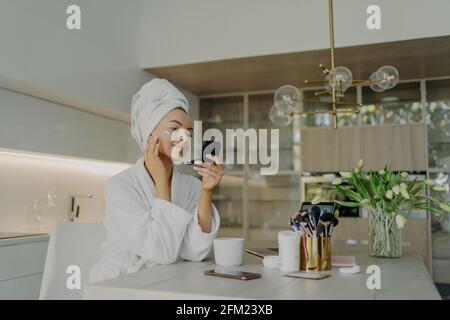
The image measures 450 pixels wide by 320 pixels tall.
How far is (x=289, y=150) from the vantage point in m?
4.46

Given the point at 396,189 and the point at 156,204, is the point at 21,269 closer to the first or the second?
the point at 156,204

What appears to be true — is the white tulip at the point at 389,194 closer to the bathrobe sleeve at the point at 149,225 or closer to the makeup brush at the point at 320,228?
the makeup brush at the point at 320,228

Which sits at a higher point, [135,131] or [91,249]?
[135,131]

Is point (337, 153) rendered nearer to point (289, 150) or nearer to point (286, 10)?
point (289, 150)

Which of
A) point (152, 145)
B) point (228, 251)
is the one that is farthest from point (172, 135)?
point (228, 251)

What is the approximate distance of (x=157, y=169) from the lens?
1.41 meters

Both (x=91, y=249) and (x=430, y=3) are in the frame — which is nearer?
(x=91, y=249)

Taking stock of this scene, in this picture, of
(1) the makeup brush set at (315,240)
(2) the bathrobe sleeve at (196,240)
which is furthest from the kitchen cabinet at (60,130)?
(1) the makeup brush set at (315,240)

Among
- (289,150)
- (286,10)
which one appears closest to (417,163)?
(289,150)

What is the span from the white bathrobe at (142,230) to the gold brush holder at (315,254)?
1.00 ft

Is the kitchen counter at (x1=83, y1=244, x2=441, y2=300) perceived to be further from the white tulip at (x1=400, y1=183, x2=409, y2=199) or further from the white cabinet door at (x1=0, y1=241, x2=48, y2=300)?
the white cabinet door at (x1=0, y1=241, x2=48, y2=300)

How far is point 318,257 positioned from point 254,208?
329 cm
